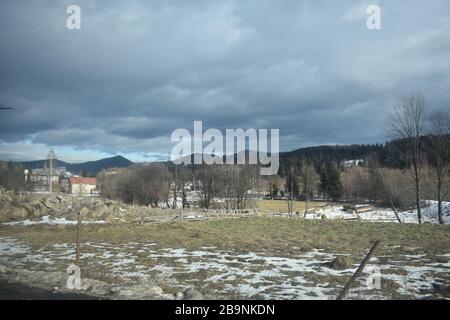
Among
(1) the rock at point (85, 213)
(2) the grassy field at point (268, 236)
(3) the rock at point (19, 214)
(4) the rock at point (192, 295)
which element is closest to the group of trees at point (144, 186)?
(1) the rock at point (85, 213)

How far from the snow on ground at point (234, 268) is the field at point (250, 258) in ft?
0.09

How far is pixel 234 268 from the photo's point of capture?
11.5m

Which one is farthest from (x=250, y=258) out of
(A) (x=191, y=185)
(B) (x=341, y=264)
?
(A) (x=191, y=185)

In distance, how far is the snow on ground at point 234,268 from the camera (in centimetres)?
912

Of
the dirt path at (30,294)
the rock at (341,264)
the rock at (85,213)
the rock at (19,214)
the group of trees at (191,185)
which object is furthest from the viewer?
the group of trees at (191,185)

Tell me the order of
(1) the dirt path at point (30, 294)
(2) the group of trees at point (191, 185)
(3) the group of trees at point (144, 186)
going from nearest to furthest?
1. (1) the dirt path at point (30, 294)
2. (2) the group of trees at point (191, 185)
3. (3) the group of trees at point (144, 186)

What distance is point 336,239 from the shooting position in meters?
17.9

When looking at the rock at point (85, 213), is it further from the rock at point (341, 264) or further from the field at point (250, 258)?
the rock at point (341, 264)

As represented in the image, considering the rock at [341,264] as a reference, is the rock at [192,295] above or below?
above

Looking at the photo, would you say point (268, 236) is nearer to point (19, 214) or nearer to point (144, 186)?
point (19, 214)

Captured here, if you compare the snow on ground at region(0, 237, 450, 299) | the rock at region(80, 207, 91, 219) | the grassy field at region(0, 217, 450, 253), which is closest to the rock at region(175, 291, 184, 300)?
the snow on ground at region(0, 237, 450, 299)

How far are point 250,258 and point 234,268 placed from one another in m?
1.81
